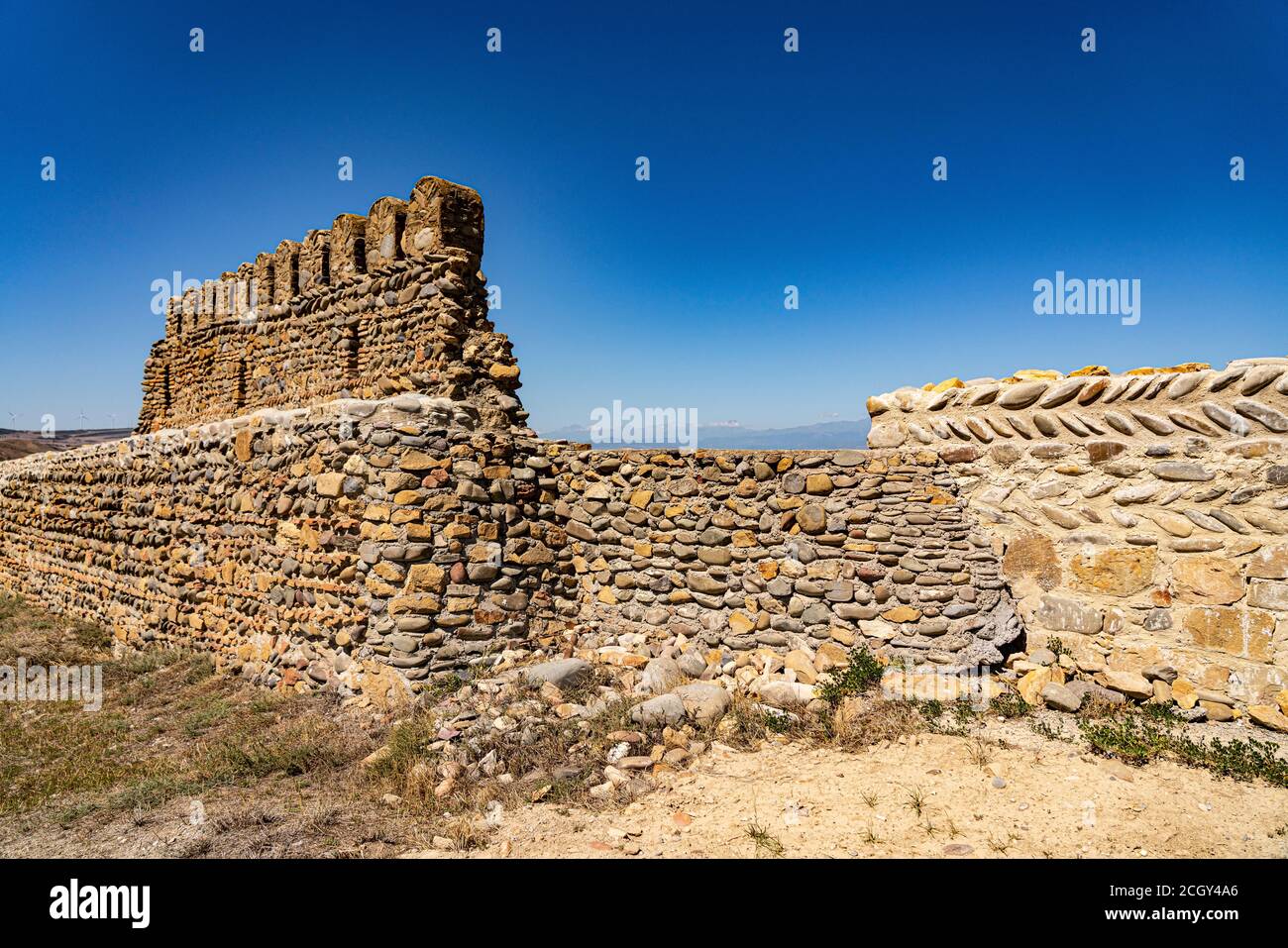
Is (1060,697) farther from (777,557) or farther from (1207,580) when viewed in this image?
(777,557)

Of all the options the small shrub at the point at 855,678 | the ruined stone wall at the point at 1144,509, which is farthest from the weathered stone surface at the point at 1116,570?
the small shrub at the point at 855,678

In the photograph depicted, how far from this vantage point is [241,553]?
793cm

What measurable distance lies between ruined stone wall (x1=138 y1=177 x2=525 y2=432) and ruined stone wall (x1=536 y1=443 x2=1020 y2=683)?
4.67 feet

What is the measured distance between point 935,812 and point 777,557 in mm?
2923

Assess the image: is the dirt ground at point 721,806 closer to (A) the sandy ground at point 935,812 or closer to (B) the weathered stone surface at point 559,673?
(A) the sandy ground at point 935,812

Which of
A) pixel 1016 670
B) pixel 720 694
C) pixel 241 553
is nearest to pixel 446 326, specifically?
pixel 241 553

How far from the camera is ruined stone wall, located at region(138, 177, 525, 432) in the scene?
7582mm

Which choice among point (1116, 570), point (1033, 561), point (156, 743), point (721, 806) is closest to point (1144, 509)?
point (1116, 570)

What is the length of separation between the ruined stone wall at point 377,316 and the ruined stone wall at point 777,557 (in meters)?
1.42

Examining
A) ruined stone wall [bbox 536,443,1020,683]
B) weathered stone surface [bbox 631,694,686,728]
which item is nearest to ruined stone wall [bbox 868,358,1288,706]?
ruined stone wall [bbox 536,443,1020,683]

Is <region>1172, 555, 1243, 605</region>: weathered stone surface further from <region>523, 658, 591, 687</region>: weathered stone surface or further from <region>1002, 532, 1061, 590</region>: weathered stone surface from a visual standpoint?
<region>523, 658, 591, 687</region>: weathered stone surface

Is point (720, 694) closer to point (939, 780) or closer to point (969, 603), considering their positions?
point (939, 780)

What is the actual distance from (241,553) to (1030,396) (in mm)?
8522

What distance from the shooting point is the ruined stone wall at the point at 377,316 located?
758cm
